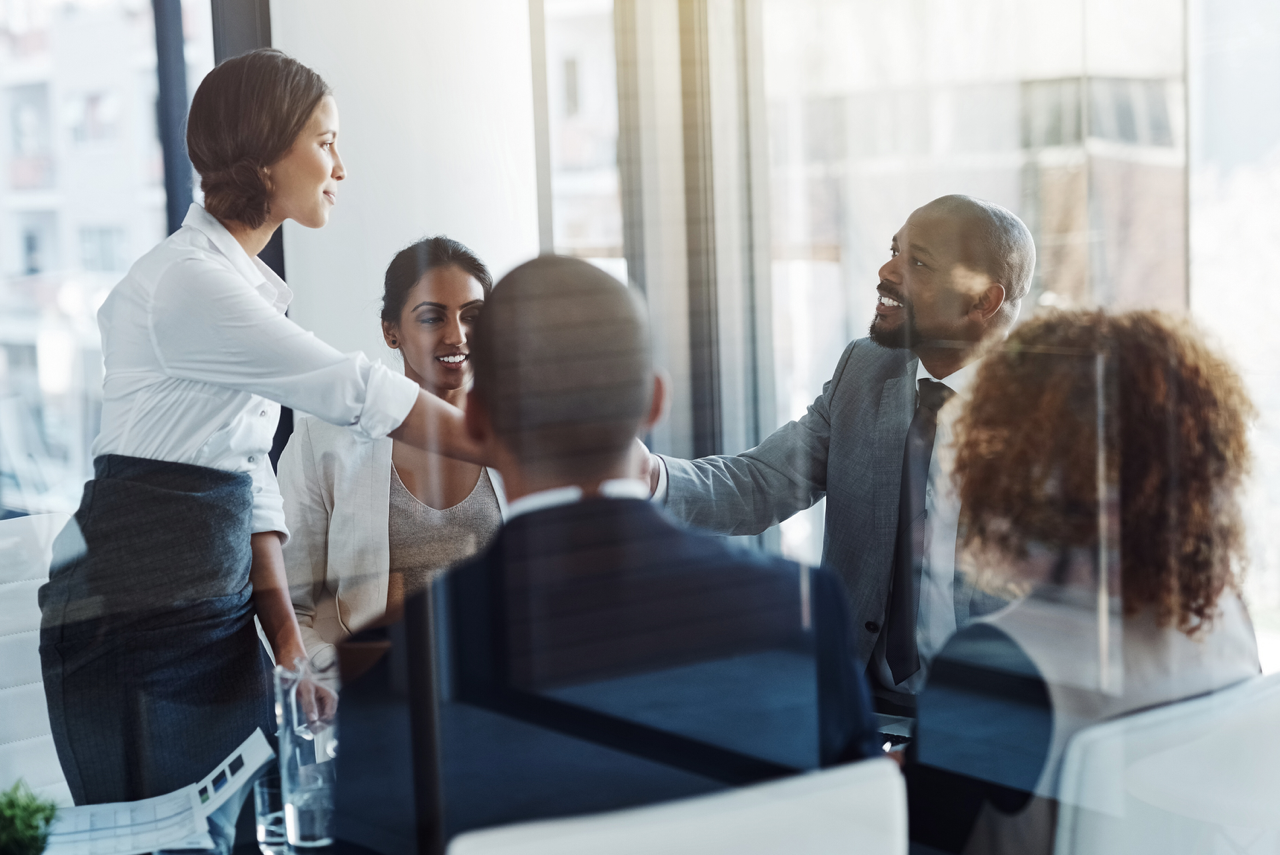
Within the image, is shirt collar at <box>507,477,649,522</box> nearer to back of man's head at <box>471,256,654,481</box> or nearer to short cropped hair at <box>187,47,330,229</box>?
back of man's head at <box>471,256,654,481</box>

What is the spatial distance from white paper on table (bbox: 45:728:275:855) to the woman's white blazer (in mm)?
141

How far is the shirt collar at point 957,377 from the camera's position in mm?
1448

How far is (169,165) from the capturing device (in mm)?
1153

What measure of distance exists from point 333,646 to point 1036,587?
83 centimetres

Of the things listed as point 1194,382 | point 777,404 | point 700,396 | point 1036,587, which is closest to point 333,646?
point 700,396

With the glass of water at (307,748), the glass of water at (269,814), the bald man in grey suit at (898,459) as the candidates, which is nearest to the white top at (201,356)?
the glass of water at (307,748)

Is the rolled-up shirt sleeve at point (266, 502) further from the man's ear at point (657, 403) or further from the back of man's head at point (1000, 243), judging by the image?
the back of man's head at point (1000, 243)

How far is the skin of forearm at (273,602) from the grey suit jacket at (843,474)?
19.6 inches

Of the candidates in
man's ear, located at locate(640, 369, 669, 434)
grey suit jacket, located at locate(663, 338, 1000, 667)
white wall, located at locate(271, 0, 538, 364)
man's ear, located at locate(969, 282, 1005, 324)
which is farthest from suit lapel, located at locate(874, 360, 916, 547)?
white wall, located at locate(271, 0, 538, 364)

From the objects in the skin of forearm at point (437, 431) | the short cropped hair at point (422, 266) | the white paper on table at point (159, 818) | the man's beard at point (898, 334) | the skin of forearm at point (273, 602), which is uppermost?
the short cropped hair at point (422, 266)

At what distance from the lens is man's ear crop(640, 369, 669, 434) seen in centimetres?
121

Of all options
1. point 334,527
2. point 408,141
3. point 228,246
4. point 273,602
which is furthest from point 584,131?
point 273,602

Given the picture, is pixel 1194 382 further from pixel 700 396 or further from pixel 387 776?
pixel 387 776

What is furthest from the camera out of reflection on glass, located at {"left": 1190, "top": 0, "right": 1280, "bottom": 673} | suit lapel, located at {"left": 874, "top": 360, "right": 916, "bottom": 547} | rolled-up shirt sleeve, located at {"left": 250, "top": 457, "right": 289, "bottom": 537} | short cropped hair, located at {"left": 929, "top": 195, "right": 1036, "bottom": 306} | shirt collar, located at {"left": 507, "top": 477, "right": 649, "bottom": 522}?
suit lapel, located at {"left": 874, "top": 360, "right": 916, "bottom": 547}
